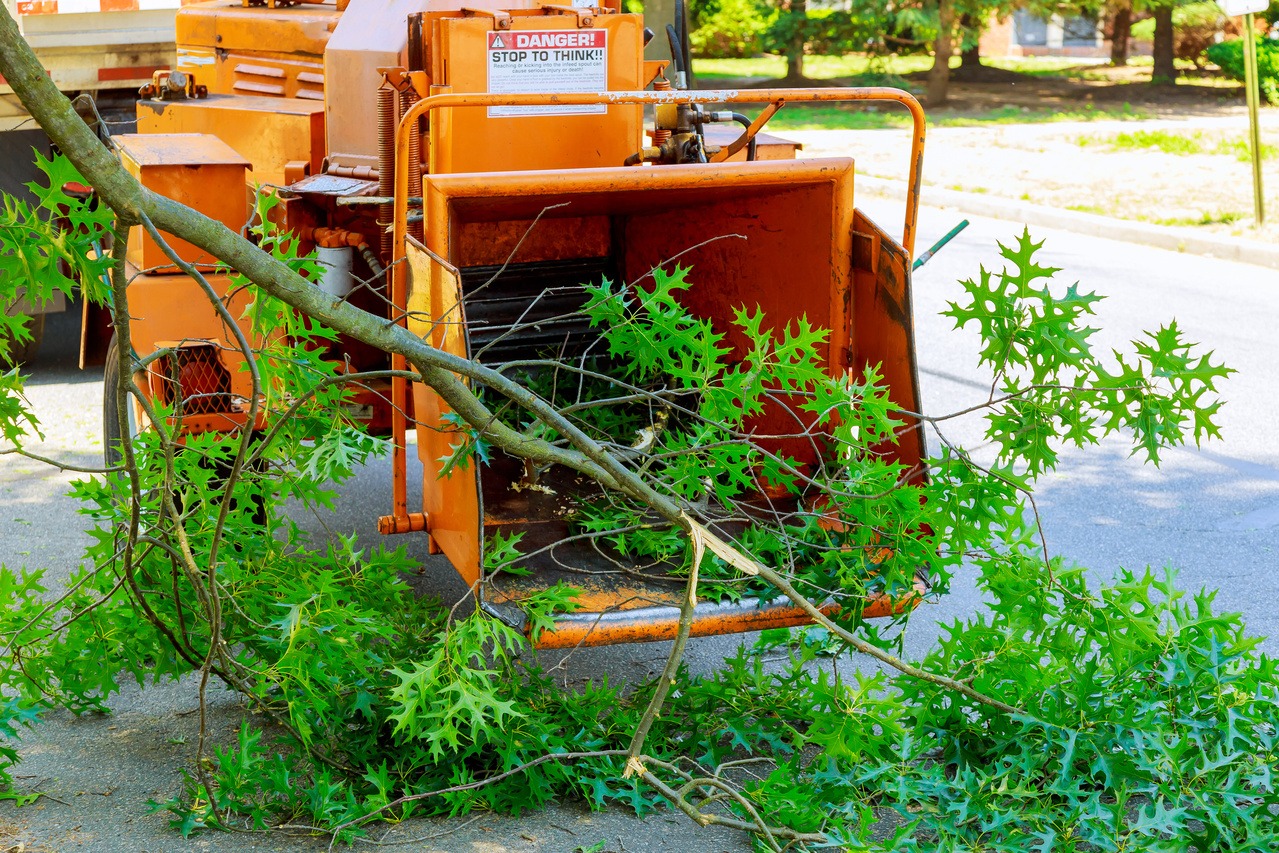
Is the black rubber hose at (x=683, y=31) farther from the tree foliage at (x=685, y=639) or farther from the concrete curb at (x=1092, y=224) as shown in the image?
the concrete curb at (x=1092, y=224)

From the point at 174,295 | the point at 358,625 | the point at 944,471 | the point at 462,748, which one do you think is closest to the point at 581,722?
the point at 462,748

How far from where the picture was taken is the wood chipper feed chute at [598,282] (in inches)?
120

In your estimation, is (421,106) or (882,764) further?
(421,106)

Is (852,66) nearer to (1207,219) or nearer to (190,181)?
(1207,219)

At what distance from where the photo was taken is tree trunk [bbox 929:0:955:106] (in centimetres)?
1973

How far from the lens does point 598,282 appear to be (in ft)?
14.4

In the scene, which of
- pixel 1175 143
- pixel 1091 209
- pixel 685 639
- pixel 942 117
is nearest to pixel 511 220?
pixel 685 639

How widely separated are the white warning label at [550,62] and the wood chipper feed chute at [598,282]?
0.35m

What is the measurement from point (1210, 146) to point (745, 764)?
13.9 m

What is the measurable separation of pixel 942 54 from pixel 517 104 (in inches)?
Answer: 741

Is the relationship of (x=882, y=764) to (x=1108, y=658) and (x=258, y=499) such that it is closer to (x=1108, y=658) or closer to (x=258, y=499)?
(x=1108, y=658)

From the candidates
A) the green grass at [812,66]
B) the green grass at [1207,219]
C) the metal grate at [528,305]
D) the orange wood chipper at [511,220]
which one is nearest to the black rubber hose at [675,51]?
the orange wood chipper at [511,220]

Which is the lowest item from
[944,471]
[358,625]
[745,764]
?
[745,764]

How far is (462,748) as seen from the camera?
2.90m
